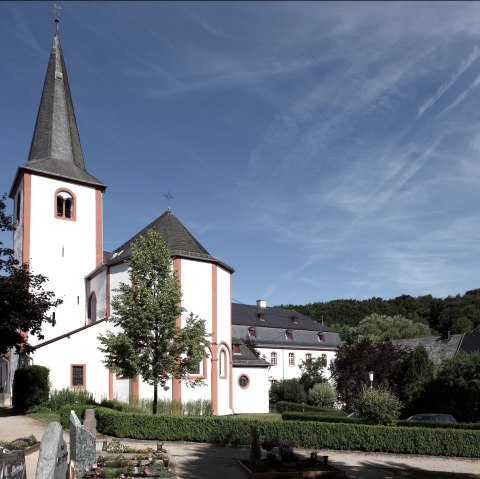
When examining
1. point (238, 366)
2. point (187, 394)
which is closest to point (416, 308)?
point (238, 366)

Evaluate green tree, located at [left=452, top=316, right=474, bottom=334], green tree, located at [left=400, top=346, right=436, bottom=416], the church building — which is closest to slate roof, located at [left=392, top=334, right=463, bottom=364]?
green tree, located at [left=400, top=346, right=436, bottom=416]

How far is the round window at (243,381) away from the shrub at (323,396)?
5.66m

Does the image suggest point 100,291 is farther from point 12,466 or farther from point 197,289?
point 12,466

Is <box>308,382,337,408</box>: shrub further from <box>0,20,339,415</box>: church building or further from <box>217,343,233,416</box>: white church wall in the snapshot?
<box>217,343,233,416</box>: white church wall

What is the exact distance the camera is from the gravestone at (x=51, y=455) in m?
10.1

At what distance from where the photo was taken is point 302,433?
60.7 feet

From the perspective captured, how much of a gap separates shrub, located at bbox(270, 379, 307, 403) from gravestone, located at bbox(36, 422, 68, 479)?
33.1m

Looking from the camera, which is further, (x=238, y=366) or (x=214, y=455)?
(x=238, y=366)

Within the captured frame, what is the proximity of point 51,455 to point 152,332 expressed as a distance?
1267cm

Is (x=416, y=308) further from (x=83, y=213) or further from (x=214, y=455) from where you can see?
(x=214, y=455)

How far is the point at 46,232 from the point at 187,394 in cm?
1385

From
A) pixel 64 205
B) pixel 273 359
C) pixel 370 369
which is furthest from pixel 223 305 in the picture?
pixel 273 359

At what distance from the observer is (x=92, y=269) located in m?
34.7

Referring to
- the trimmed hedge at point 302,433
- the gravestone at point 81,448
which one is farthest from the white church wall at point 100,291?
the gravestone at point 81,448
